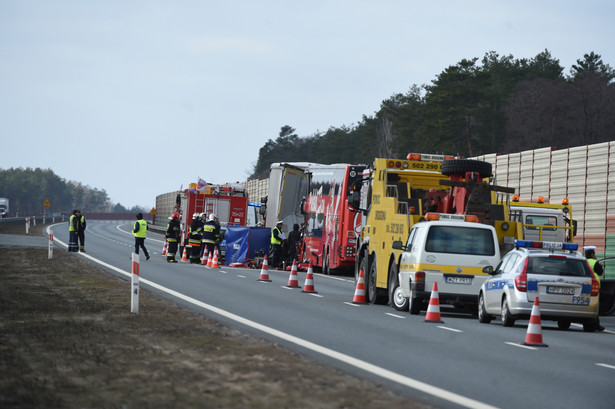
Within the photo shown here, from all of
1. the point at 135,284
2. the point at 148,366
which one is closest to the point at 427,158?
the point at 135,284

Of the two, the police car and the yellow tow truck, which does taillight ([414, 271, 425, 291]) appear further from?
the yellow tow truck

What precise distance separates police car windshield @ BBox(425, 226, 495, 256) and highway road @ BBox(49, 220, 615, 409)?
1333 millimetres

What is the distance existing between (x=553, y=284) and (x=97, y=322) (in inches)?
305

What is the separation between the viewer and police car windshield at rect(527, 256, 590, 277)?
18344 millimetres

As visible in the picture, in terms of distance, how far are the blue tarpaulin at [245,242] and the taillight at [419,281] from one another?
61.4 ft

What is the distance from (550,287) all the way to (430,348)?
4.85m

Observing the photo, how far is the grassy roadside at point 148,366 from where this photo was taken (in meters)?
8.99

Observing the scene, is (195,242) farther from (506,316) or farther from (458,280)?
(506,316)

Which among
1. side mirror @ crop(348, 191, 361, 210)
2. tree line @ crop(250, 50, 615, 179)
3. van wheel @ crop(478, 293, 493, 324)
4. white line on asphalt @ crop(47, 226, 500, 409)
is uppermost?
tree line @ crop(250, 50, 615, 179)

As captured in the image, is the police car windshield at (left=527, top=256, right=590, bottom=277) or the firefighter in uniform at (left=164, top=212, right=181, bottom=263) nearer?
the police car windshield at (left=527, top=256, right=590, bottom=277)

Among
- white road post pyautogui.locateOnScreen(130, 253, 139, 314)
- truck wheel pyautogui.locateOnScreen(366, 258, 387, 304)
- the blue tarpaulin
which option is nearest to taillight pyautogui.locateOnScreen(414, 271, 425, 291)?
truck wheel pyautogui.locateOnScreen(366, 258, 387, 304)

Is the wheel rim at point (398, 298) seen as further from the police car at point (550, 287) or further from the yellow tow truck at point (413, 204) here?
the police car at point (550, 287)

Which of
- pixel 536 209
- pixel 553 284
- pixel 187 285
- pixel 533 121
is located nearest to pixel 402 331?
pixel 553 284

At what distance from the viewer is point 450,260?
65.8 ft
